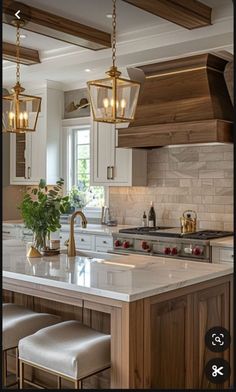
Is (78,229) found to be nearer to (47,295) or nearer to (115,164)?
(115,164)

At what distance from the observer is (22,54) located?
5.13 metres

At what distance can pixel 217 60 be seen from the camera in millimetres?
4535

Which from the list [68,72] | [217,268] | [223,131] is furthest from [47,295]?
[68,72]

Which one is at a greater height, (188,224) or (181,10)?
(181,10)

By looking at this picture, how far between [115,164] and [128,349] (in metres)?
3.37

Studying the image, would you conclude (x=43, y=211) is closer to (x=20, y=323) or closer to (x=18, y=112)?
(x=20, y=323)

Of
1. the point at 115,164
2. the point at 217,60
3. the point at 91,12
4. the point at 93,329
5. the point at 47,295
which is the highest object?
the point at 91,12

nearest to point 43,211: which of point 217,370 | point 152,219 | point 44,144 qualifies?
point 217,370

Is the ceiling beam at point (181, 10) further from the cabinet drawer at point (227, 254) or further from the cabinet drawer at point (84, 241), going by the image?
the cabinet drawer at point (84, 241)

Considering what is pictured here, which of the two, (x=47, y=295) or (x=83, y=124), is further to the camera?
(x=83, y=124)

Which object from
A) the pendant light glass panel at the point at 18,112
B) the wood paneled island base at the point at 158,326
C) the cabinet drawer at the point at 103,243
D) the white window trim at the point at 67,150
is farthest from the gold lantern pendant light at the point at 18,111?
the white window trim at the point at 67,150

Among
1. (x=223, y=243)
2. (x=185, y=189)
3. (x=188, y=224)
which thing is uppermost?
(x=185, y=189)

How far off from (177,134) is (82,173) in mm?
2108

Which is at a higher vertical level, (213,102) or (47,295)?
(213,102)
